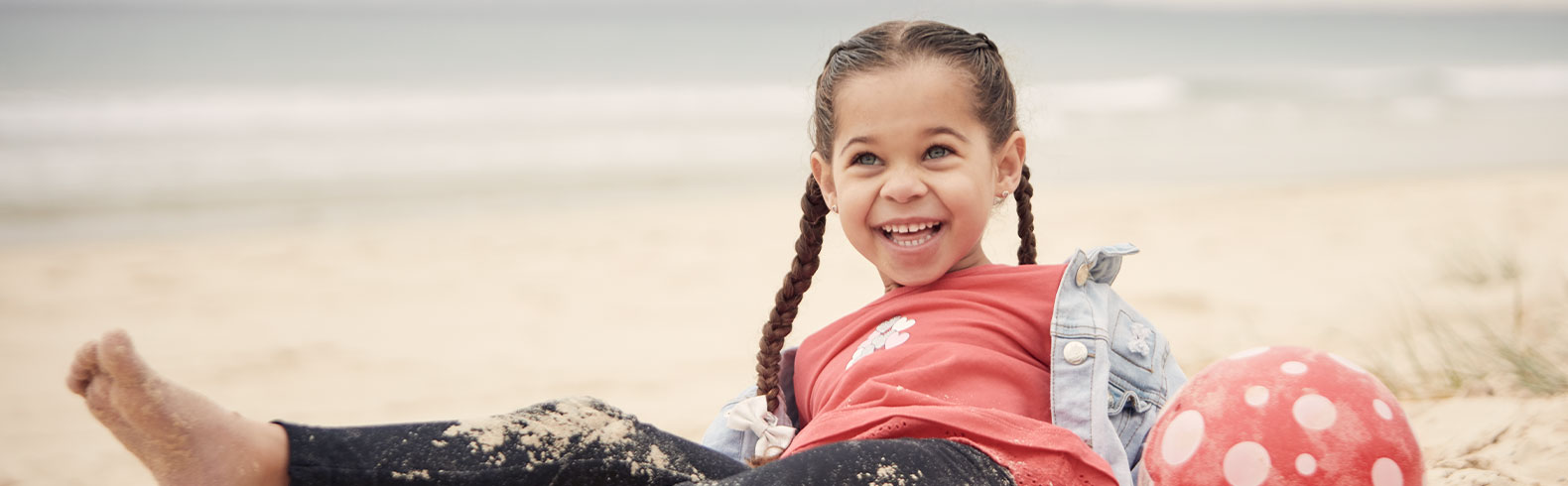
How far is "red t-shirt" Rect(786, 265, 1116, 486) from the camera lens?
2.20m

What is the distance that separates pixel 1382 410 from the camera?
6.73ft

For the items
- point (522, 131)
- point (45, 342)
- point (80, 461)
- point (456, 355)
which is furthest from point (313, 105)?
point (80, 461)

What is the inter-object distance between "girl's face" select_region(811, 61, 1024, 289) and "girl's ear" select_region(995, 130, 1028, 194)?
7cm

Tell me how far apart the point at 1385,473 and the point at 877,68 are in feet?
4.32

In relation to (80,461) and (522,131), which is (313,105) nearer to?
(522,131)

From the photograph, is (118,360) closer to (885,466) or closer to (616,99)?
(885,466)

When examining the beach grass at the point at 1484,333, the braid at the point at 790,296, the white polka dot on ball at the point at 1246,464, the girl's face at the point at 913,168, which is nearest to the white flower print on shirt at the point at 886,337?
the girl's face at the point at 913,168

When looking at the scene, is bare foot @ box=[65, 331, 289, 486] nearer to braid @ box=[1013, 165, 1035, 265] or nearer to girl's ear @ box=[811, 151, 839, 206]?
girl's ear @ box=[811, 151, 839, 206]

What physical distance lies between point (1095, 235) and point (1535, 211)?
286 cm

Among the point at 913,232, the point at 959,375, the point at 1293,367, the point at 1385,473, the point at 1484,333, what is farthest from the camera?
the point at 1484,333

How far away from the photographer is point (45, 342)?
6.64m

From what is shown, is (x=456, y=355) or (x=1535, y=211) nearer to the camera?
(x=456, y=355)

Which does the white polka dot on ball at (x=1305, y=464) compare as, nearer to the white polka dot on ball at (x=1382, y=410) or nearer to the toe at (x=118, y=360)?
the white polka dot on ball at (x=1382, y=410)

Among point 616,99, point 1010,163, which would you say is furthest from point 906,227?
point 616,99
